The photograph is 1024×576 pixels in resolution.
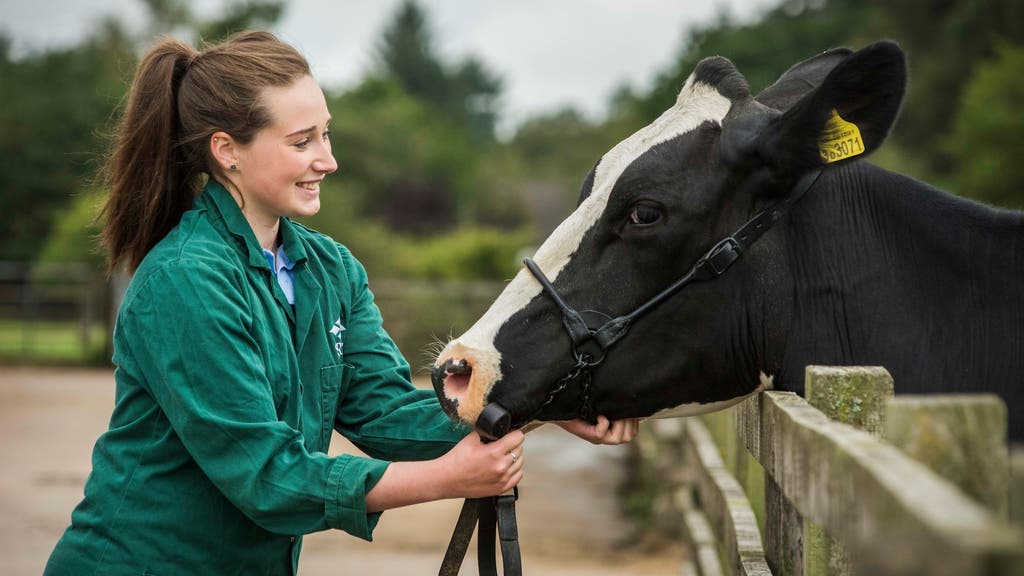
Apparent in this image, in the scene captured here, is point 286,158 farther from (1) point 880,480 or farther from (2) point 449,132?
(2) point 449,132

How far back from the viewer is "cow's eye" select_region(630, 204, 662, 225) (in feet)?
8.66

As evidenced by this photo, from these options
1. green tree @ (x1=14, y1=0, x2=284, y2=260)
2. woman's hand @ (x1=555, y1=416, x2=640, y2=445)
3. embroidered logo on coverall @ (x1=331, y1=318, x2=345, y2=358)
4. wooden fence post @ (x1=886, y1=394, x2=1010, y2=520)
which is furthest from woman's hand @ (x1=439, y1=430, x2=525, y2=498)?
green tree @ (x1=14, y1=0, x2=284, y2=260)

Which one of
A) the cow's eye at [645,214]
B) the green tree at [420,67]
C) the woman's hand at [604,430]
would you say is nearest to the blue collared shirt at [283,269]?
the woman's hand at [604,430]

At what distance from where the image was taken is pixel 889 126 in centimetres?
262

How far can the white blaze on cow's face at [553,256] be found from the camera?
2.57m

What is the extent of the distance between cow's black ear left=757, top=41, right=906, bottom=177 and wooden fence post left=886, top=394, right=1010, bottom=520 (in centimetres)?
141

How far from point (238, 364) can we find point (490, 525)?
2.87 ft

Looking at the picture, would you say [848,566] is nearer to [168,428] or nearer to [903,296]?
[903,296]

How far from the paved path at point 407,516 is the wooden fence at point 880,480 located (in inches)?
212

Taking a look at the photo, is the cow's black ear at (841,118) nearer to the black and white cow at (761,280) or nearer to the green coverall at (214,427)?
the black and white cow at (761,280)

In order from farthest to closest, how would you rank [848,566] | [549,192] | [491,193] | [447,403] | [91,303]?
1. [549,192]
2. [491,193]
3. [91,303]
4. [447,403]
5. [848,566]

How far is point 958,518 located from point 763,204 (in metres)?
1.75

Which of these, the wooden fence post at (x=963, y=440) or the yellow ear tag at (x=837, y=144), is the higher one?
the yellow ear tag at (x=837, y=144)

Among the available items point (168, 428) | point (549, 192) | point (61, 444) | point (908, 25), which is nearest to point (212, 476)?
point (168, 428)
